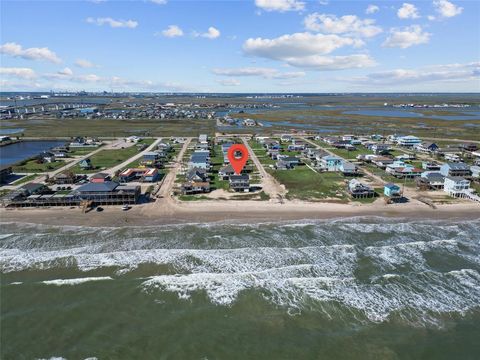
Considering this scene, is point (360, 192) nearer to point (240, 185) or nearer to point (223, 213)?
point (240, 185)

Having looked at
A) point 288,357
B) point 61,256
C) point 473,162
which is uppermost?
point 473,162

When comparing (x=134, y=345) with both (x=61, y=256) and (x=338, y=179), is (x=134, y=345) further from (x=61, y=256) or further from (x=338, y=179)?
(x=338, y=179)

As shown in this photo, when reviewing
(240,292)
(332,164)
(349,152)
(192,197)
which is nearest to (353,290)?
(240,292)

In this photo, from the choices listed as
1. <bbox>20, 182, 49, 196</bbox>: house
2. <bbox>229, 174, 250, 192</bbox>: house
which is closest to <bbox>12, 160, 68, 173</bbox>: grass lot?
<bbox>20, 182, 49, 196</bbox>: house

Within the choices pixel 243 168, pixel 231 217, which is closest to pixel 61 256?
pixel 231 217

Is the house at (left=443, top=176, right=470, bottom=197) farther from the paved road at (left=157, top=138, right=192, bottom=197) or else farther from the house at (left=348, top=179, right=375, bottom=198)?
the paved road at (left=157, top=138, right=192, bottom=197)

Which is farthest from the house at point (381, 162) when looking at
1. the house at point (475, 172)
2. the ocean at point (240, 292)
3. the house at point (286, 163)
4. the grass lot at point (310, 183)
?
the ocean at point (240, 292)
